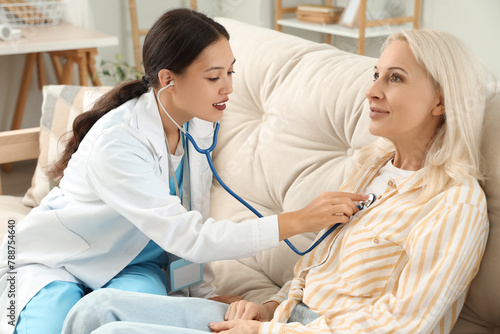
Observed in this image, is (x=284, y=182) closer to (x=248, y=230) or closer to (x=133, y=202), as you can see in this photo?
(x=248, y=230)

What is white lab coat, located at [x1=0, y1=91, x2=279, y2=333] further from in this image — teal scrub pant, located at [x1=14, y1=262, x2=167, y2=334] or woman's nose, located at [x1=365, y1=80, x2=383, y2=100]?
woman's nose, located at [x1=365, y1=80, x2=383, y2=100]

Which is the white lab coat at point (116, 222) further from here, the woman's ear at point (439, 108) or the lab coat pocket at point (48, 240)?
the woman's ear at point (439, 108)

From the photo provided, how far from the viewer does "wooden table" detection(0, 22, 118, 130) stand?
9.32ft

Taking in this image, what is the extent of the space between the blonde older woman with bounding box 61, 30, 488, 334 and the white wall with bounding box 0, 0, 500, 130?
6.93ft

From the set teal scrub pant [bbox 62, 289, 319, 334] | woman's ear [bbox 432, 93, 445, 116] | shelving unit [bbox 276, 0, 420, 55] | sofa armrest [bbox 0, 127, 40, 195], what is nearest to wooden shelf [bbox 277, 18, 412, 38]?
shelving unit [bbox 276, 0, 420, 55]

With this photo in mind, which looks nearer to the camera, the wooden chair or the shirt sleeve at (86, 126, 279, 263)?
the shirt sleeve at (86, 126, 279, 263)

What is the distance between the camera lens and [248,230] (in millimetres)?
1203

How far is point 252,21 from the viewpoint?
157 inches

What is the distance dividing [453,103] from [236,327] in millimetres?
566

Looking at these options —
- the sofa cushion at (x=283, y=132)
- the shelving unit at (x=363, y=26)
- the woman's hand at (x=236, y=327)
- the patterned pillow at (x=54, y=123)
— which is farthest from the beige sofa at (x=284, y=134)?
the shelving unit at (x=363, y=26)

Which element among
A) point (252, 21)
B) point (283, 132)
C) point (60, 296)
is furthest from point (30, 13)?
point (60, 296)

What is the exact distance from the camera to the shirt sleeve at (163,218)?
1.20 m

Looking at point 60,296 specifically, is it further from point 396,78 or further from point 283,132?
point 396,78

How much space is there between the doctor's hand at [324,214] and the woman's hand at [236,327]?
7.5 inches
